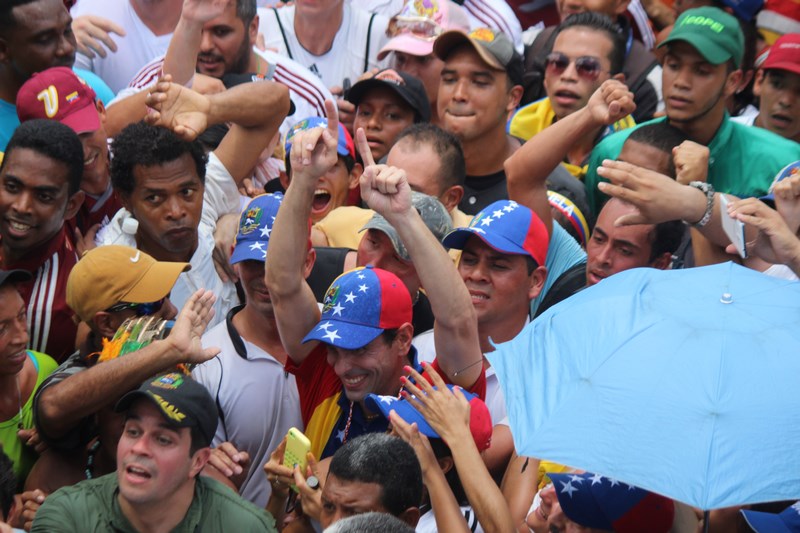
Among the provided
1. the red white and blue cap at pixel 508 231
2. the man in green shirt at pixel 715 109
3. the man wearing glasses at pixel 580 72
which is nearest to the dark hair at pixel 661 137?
the man in green shirt at pixel 715 109

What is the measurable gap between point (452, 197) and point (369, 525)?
2.99 metres

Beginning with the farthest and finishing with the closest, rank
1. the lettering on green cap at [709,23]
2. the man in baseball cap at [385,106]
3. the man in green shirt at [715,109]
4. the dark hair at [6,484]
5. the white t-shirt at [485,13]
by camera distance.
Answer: the white t-shirt at [485,13] → the man in baseball cap at [385,106] → the lettering on green cap at [709,23] → the man in green shirt at [715,109] → the dark hair at [6,484]

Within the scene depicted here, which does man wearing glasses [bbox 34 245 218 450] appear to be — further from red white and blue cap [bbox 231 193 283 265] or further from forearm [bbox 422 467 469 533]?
forearm [bbox 422 467 469 533]

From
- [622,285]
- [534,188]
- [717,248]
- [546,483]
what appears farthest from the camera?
[534,188]

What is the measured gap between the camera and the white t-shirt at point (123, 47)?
744 cm

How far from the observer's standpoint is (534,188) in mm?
6094

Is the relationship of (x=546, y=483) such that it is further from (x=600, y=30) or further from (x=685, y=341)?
(x=600, y=30)

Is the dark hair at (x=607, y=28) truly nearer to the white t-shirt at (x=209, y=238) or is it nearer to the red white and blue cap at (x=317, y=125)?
the red white and blue cap at (x=317, y=125)

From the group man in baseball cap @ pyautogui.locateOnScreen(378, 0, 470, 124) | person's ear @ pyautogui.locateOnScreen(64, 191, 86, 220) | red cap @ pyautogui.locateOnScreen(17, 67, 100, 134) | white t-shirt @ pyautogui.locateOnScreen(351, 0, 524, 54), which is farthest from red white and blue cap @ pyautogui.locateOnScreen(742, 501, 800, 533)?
white t-shirt @ pyautogui.locateOnScreen(351, 0, 524, 54)

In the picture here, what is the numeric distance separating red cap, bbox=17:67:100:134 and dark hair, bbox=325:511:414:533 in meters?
3.07

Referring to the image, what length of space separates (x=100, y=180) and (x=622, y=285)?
2.93 meters

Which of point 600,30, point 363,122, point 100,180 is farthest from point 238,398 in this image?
point 600,30

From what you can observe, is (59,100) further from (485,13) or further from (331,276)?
(485,13)

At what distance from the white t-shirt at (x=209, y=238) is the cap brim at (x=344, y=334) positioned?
107cm
